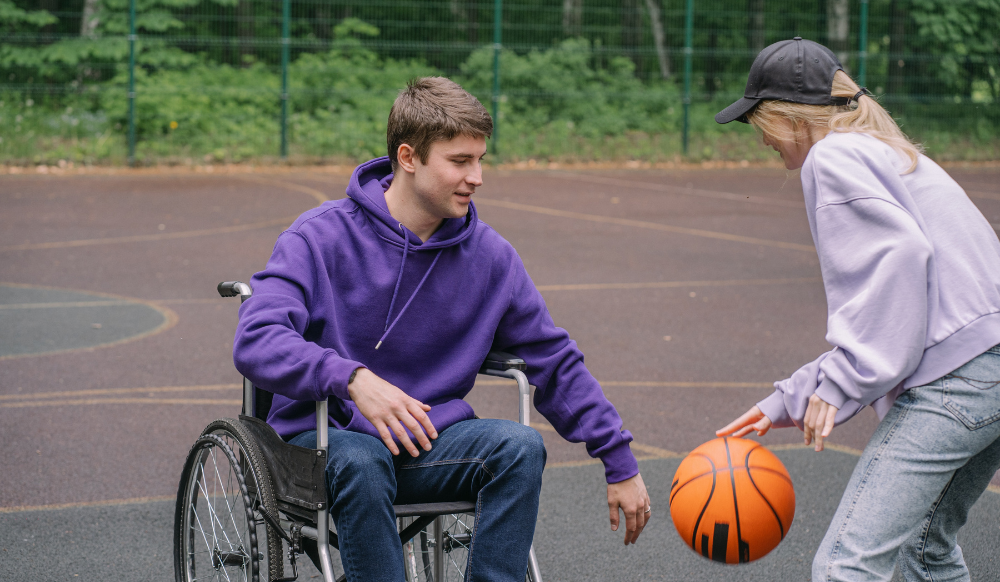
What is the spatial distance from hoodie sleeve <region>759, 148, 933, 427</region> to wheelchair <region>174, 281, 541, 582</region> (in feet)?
2.82

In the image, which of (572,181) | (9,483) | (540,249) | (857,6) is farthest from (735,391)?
(857,6)

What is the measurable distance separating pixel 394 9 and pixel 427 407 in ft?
57.1

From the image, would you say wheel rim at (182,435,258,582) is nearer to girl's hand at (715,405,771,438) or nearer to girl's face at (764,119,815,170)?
girl's hand at (715,405,771,438)

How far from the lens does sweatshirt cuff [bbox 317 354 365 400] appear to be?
8.72 feet

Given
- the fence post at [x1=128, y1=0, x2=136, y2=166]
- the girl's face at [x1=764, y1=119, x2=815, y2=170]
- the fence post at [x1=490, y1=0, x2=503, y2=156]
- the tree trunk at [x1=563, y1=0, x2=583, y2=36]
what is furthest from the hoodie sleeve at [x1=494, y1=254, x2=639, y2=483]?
the tree trunk at [x1=563, y1=0, x2=583, y2=36]

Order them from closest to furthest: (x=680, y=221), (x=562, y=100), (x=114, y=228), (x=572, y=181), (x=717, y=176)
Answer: (x=114, y=228) → (x=680, y=221) → (x=572, y=181) → (x=717, y=176) → (x=562, y=100)

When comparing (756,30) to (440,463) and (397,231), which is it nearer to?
(397,231)

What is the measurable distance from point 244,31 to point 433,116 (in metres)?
16.4

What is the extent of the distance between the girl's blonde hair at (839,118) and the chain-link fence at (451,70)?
14796 millimetres

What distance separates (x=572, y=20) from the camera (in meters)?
21.0

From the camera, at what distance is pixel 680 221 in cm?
1335

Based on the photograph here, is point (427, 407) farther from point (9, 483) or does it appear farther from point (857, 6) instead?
point (857, 6)

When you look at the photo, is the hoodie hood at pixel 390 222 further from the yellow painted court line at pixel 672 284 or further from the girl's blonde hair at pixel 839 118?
the yellow painted court line at pixel 672 284

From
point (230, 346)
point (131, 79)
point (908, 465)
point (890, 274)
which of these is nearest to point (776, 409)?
point (908, 465)
